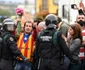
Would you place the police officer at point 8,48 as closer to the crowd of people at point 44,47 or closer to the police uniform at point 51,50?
the crowd of people at point 44,47

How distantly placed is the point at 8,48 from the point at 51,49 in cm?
112

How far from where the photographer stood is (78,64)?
762 cm

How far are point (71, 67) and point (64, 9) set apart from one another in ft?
47.4

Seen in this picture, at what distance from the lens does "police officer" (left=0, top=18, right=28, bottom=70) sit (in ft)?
25.4

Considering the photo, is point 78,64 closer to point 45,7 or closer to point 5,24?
point 5,24

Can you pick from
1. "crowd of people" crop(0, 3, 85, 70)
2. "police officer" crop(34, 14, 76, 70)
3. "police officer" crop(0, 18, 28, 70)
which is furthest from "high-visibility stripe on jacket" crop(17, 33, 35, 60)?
"police officer" crop(34, 14, 76, 70)

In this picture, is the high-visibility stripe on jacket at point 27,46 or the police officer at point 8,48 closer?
the police officer at point 8,48

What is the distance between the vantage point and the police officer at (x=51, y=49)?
23.5ft

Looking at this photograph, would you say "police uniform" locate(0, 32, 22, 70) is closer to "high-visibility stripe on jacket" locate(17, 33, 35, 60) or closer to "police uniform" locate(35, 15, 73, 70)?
"high-visibility stripe on jacket" locate(17, 33, 35, 60)

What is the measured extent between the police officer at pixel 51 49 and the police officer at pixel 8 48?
61cm

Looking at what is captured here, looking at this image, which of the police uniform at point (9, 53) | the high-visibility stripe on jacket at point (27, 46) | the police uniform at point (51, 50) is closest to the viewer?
the police uniform at point (51, 50)

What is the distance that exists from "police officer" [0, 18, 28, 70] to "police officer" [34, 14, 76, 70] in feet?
2.00

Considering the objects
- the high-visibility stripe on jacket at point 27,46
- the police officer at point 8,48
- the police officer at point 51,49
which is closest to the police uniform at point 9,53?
the police officer at point 8,48

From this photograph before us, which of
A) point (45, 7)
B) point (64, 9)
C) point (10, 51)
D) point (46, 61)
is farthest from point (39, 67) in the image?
point (45, 7)
